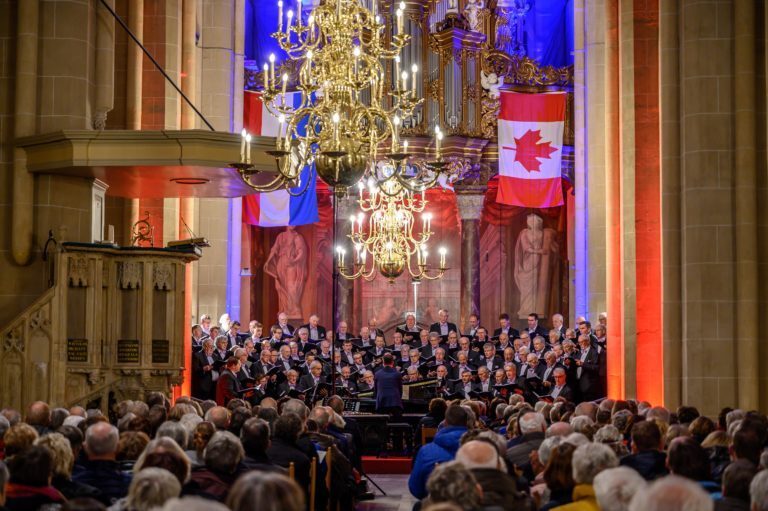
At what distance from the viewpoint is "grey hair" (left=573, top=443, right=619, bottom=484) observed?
5402 millimetres

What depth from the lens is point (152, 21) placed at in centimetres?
1673

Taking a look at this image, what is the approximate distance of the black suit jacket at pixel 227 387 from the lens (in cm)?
1575

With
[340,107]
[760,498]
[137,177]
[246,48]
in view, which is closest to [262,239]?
[246,48]

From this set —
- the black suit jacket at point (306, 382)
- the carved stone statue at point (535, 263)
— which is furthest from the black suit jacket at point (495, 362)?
the carved stone statue at point (535, 263)

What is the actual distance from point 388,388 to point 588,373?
2880 mm

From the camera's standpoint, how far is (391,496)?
12859 mm

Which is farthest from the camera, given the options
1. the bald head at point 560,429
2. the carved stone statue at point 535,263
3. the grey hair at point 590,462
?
the carved stone statue at point 535,263

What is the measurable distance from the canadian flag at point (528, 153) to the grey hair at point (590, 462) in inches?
635

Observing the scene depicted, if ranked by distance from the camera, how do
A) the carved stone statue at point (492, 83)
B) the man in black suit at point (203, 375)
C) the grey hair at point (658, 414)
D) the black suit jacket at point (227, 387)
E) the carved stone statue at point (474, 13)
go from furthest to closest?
the carved stone statue at point (474, 13) → the carved stone statue at point (492, 83) → the man in black suit at point (203, 375) → the black suit jacket at point (227, 387) → the grey hair at point (658, 414)

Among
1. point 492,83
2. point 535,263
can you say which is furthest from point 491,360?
point 492,83

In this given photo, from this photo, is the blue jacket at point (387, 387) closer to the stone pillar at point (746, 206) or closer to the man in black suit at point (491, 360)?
the man in black suit at point (491, 360)

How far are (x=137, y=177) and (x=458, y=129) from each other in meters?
11.5

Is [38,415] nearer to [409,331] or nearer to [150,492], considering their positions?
[150,492]

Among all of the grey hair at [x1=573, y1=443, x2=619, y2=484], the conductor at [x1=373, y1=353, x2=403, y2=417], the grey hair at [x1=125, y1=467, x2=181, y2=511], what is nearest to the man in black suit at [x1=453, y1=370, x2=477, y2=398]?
the conductor at [x1=373, y1=353, x2=403, y2=417]
